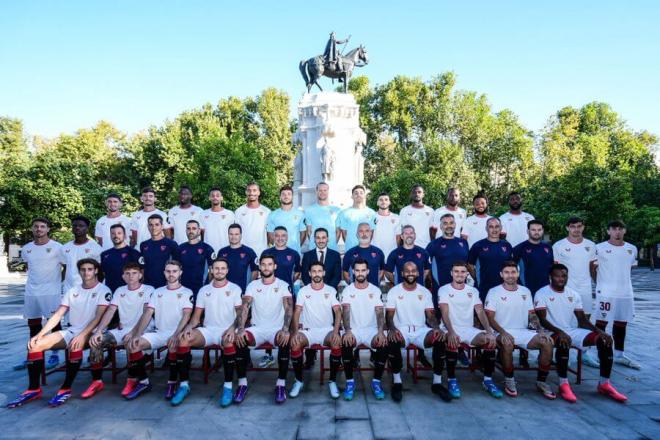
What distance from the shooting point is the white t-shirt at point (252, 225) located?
23.3 ft

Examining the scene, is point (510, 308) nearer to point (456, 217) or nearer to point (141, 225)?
point (456, 217)

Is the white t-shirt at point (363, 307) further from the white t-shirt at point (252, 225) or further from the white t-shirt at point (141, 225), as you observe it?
the white t-shirt at point (141, 225)

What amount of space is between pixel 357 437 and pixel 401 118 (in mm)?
34234

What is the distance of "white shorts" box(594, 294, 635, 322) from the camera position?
20.4 ft

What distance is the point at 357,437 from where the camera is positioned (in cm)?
397

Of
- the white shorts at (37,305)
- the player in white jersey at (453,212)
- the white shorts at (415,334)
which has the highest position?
the player in white jersey at (453,212)

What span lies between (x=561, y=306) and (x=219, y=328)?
14.1 ft

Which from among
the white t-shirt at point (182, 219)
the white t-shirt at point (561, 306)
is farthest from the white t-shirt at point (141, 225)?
the white t-shirt at point (561, 306)

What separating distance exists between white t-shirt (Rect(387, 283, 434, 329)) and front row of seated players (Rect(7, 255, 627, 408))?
0.04ft

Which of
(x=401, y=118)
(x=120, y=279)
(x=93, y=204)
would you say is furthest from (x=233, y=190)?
(x=120, y=279)

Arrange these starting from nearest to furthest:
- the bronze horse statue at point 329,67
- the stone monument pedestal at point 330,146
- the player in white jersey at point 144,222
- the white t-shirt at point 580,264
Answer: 1. the white t-shirt at point 580,264
2. the player in white jersey at point 144,222
3. the stone monument pedestal at point 330,146
4. the bronze horse statue at point 329,67

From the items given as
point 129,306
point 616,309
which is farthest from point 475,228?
point 129,306

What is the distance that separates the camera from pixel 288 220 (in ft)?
23.1

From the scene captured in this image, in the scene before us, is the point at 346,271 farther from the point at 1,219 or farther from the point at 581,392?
the point at 1,219
